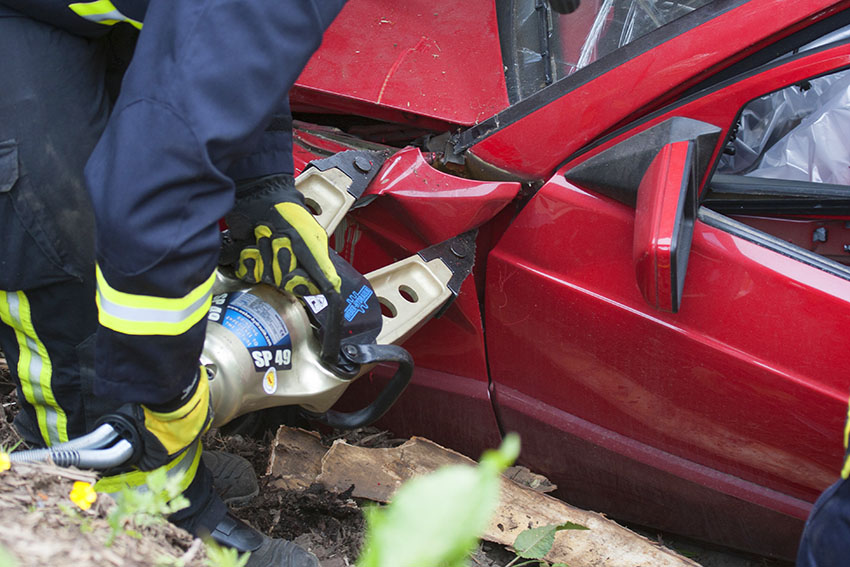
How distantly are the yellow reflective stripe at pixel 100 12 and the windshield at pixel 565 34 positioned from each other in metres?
0.91

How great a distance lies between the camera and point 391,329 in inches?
69.7

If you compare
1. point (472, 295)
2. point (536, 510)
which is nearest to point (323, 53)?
point (472, 295)

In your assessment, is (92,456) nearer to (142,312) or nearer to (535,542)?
(142,312)

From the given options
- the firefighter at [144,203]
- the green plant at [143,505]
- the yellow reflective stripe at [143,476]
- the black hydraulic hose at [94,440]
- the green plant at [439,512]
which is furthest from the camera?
the yellow reflective stripe at [143,476]

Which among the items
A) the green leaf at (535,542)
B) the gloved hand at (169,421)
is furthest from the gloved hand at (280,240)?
the green leaf at (535,542)

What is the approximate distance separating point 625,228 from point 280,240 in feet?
2.51

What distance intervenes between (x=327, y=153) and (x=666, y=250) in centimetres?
97

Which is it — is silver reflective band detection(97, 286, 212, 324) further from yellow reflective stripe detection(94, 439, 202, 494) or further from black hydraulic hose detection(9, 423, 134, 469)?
yellow reflective stripe detection(94, 439, 202, 494)

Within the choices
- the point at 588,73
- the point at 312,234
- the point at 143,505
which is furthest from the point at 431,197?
the point at 143,505

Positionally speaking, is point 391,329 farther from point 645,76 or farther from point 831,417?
point 831,417

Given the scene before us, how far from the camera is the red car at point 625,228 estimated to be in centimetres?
152

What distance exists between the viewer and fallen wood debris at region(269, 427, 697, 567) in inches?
72.2

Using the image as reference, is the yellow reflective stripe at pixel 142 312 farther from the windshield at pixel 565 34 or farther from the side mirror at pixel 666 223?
the windshield at pixel 565 34

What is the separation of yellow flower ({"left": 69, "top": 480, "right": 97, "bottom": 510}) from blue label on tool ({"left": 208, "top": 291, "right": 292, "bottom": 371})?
2.44 feet
